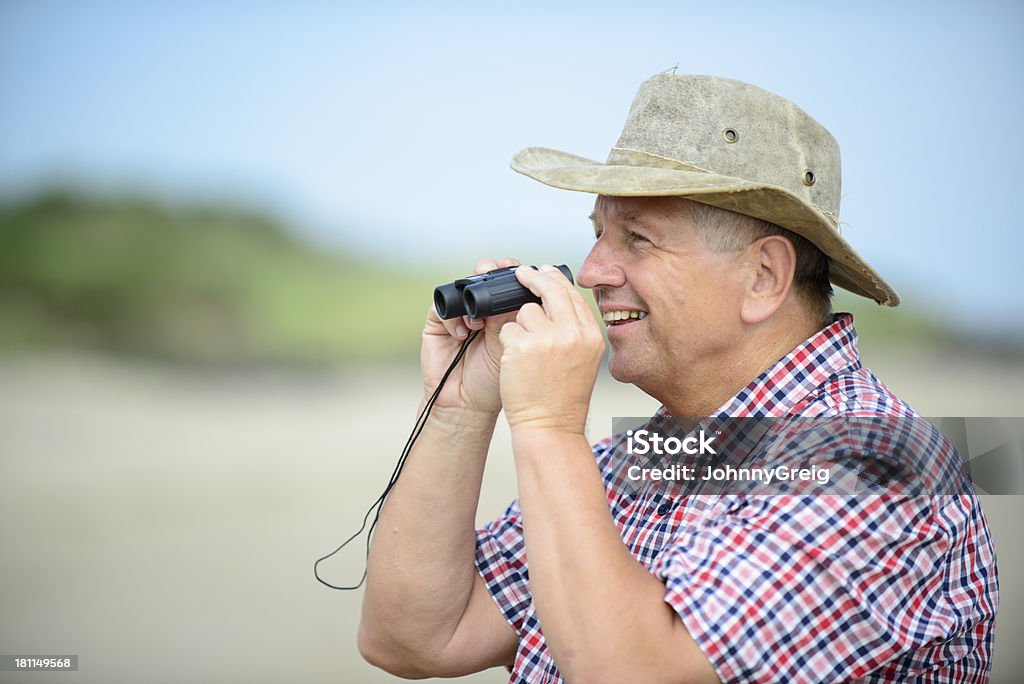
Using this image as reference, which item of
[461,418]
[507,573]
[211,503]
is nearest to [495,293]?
[461,418]

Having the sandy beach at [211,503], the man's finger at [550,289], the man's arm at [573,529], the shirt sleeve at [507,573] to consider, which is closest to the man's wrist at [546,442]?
the man's arm at [573,529]

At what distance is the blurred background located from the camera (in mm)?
4676

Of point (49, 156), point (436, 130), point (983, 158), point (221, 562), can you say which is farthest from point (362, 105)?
point (983, 158)

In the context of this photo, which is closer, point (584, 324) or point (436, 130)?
point (584, 324)

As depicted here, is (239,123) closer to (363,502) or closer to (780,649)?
(363,502)

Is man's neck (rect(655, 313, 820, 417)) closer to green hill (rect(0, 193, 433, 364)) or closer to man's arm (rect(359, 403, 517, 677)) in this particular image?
man's arm (rect(359, 403, 517, 677))

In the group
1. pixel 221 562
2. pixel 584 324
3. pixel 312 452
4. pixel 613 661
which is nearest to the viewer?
pixel 613 661

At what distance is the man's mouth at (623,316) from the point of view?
173 cm

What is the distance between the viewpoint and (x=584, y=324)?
148 cm

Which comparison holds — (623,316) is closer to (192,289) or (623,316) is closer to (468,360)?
(468,360)

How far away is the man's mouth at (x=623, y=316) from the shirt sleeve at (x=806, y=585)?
451mm

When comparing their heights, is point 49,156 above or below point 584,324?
above

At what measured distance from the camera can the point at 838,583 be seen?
4.22 feet

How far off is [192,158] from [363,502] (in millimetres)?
2172
